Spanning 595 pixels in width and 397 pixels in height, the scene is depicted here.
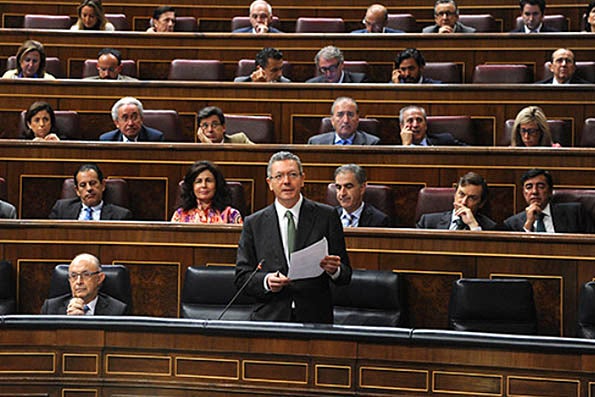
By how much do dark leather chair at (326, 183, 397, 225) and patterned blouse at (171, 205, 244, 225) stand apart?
234 mm

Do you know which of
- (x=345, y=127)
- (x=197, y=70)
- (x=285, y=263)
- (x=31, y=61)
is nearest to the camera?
(x=285, y=263)

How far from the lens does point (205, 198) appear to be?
2.36 meters

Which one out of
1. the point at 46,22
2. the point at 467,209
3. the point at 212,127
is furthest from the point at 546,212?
the point at 46,22

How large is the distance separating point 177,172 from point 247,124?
0.35 meters

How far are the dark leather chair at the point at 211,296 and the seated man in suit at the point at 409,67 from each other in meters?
1.23

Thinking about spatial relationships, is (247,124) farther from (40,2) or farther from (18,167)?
(40,2)

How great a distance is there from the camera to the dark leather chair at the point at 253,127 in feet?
9.48

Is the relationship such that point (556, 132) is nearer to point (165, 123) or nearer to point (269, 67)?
point (269, 67)

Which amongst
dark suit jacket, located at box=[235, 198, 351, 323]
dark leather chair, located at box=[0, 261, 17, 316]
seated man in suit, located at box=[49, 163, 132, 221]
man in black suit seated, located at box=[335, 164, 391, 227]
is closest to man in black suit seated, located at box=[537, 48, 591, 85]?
man in black suit seated, located at box=[335, 164, 391, 227]

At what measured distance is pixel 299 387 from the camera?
1521 mm

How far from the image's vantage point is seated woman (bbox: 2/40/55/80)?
10.3ft

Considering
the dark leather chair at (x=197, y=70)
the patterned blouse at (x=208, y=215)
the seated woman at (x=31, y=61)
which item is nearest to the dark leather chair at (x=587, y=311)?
the patterned blouse at (x=208, y=215)

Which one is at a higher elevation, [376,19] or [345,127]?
[376,19]

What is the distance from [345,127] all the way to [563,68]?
716 millimetres
